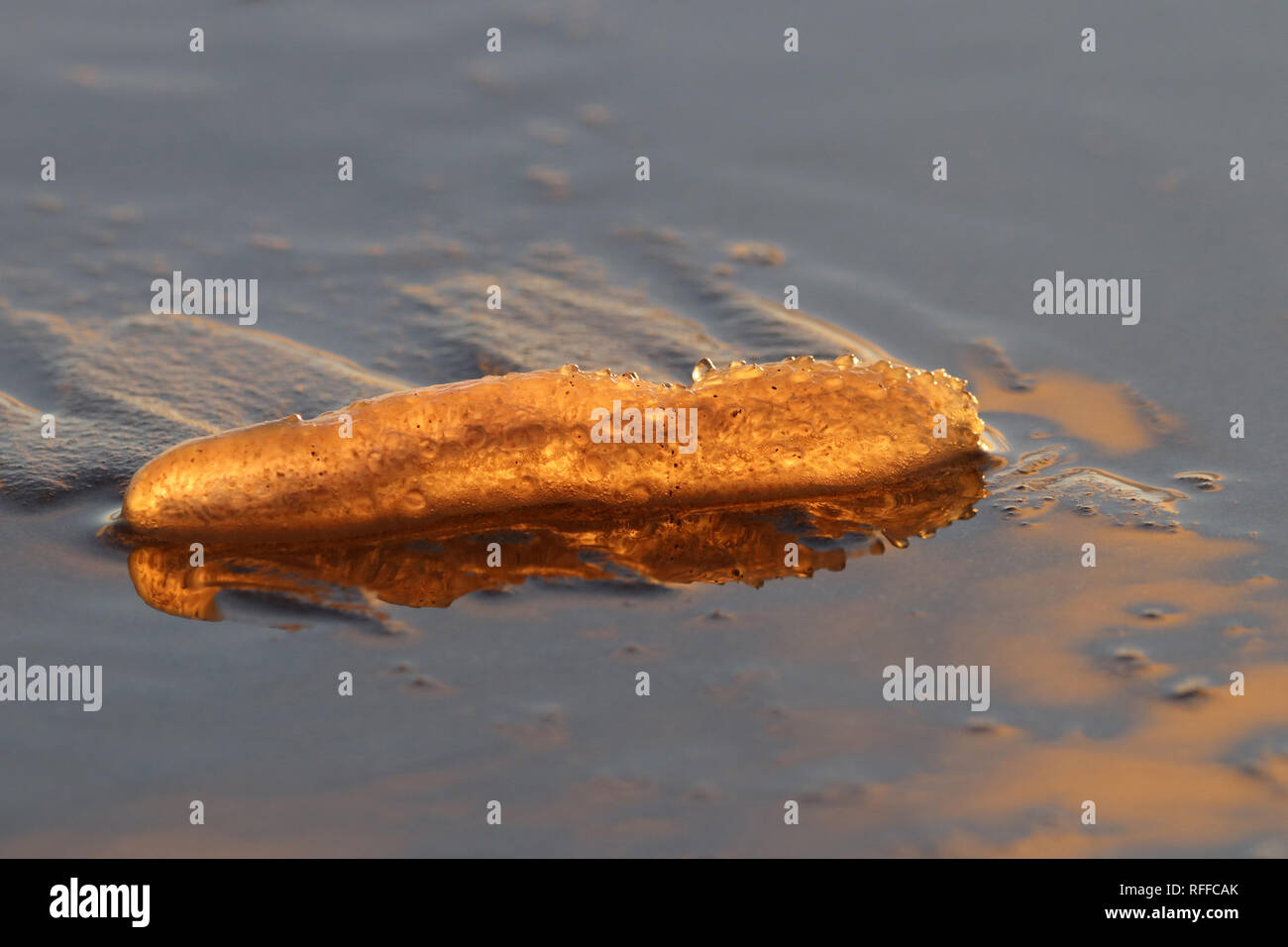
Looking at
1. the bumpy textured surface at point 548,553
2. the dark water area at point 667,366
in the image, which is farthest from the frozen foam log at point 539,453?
the dark water area at point 667,366

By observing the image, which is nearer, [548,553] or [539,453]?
[548,553]

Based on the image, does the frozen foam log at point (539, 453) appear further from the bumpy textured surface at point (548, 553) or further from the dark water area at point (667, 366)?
the dark water area at point (667, 366)

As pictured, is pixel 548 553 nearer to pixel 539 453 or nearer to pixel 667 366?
pixel 539 453

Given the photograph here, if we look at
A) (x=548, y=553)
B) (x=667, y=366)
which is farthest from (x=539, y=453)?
(x=667, y=366)

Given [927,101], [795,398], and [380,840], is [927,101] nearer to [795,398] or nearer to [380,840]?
[795,398]

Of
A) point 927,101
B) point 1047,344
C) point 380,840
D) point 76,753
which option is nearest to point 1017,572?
point 1047,344
